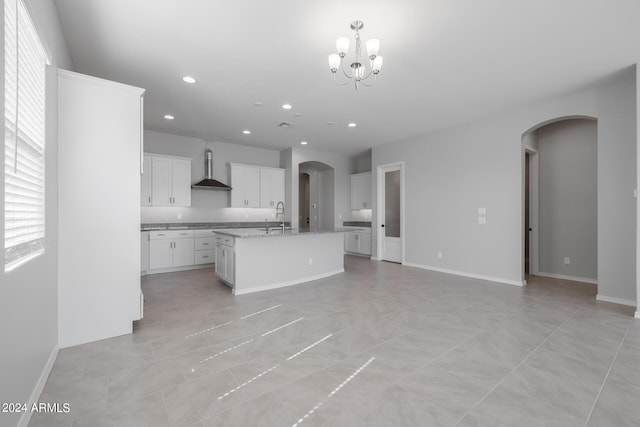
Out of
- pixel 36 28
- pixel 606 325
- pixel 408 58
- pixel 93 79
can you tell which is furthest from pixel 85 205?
pixel 606 325

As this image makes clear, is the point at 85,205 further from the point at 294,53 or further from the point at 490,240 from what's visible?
the point at 490,240

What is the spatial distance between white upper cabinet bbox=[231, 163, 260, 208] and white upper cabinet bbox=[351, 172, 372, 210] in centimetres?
277

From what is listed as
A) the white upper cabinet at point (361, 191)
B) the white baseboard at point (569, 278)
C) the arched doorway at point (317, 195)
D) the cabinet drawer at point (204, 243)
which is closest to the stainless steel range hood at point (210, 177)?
the cabinet drawer at point (204, 243)

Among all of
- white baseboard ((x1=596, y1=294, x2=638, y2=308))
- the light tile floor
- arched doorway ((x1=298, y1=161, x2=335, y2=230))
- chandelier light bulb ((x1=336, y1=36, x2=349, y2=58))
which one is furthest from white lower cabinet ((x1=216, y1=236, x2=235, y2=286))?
white baseboard ((x1=596, y1=294, x2=638, y2=308))

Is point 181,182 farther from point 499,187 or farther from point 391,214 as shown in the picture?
point 499,187

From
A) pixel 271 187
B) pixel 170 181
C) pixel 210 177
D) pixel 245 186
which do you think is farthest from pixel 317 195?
pixel 170 181

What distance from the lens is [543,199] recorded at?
5590mm

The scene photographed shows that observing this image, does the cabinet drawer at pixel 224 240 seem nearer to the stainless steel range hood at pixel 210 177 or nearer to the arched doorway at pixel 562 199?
the stainless steel range hood at pixel 210 177

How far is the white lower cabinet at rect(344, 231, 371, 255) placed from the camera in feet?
25.7

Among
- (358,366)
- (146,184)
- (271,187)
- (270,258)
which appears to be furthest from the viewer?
(271,187)

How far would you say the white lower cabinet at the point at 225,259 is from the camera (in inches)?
173

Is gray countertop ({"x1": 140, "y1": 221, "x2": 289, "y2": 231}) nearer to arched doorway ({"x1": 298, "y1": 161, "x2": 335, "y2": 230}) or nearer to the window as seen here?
arched doorway ({"x1": 298, "y1": 161, "x2": 335, "y2": 230})

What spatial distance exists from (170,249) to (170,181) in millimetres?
1352

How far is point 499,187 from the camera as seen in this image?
5.09 meters
